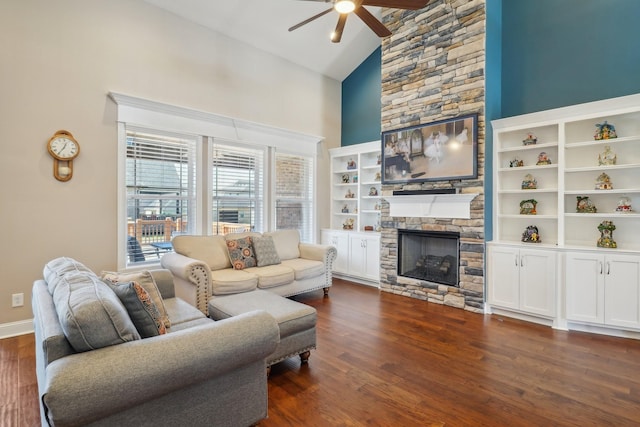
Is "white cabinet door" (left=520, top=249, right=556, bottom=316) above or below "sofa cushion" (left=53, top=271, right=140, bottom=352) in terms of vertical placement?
below

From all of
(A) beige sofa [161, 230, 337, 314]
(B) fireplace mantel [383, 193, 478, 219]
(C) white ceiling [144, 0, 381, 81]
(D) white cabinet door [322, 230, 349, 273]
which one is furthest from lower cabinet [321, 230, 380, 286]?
(C) white ceiling [144, 0, 381, 81]

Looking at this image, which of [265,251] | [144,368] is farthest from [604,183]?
[144,368]

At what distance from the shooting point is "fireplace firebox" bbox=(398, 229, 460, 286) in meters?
4.48

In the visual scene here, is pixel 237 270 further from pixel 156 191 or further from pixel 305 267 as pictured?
pixel 156 191

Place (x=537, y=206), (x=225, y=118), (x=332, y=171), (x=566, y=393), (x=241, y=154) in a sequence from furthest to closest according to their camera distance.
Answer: (x=332, y=171) → (x=241, y=154) → (x=225, y=118) → (x=537, y=206) → (x=566, y=393)

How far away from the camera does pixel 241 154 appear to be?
16.8 ft

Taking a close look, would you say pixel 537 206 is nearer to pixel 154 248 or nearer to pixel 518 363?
pixel 518 363

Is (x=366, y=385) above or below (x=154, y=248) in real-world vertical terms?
below

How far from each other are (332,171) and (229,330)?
495cm

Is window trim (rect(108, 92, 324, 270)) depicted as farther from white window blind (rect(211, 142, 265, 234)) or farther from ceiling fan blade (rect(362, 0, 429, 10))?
ceiling fan blade (rect(362, 0, 429, 10))

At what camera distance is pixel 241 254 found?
4.32 metres

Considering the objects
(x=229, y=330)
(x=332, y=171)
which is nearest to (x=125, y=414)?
(x=229, y=330)

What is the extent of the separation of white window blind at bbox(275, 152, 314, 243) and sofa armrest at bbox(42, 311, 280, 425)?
12.9 feet

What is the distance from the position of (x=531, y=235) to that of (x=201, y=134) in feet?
15.1
